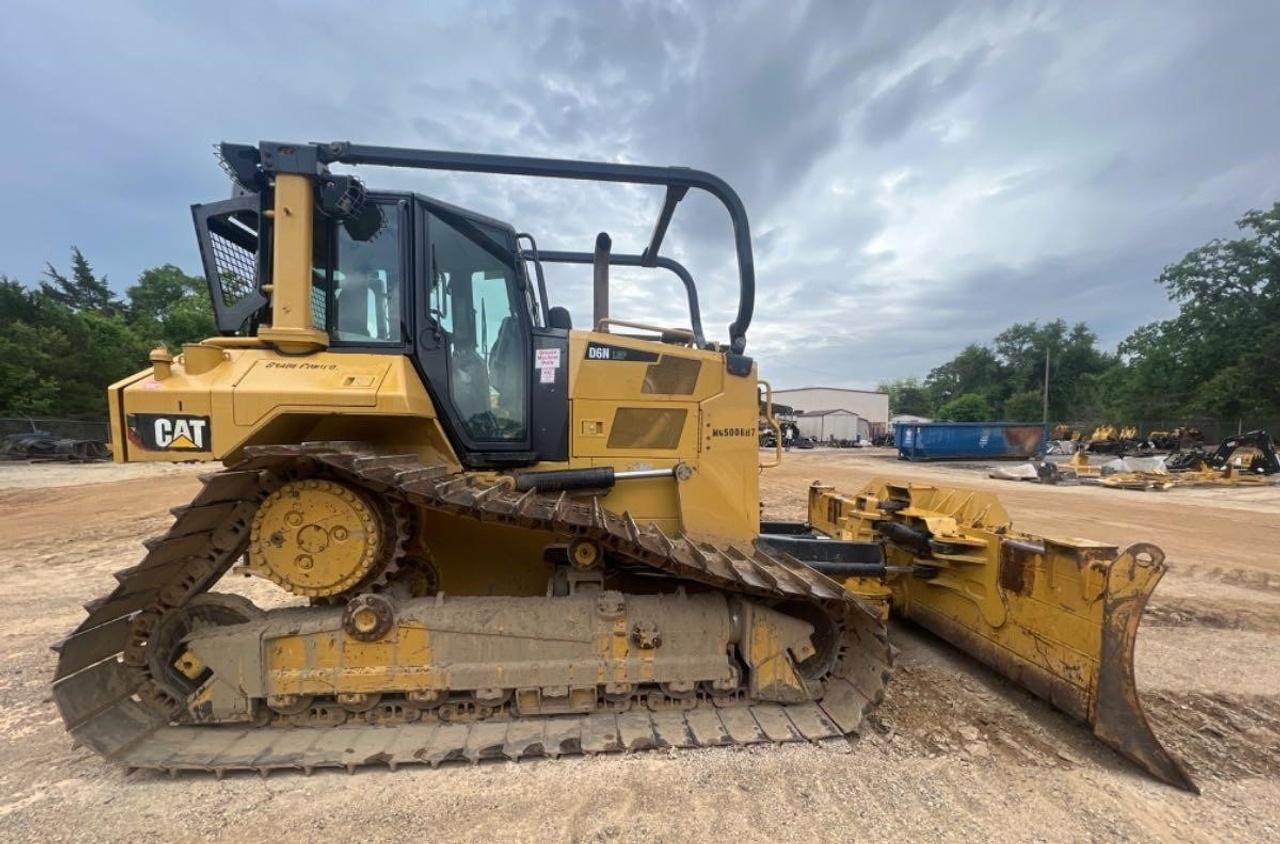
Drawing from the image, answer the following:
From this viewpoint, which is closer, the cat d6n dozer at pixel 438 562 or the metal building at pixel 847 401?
the cat d6n dozer at pixel 438 562

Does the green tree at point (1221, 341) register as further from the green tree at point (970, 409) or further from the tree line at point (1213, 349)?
the green tree at point (970, 409)

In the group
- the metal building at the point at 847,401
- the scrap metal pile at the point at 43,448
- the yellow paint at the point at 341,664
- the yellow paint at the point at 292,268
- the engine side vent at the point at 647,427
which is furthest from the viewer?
the metal building at the point at 847,401

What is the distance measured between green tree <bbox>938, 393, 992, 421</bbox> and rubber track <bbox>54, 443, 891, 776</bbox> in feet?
223

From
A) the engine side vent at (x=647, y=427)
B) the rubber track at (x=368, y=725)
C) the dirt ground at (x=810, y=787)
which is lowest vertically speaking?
the dirt ground at (x=810, y=787)

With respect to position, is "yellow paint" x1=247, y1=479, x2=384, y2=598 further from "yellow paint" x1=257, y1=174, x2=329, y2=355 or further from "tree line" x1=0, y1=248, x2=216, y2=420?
"tree line" x1=0, y1=248, x2=216, y2=420

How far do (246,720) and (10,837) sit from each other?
0.82 m

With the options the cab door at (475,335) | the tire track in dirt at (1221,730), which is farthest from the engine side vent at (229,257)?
the tire track in dirt at (1221,730)

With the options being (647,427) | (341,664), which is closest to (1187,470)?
(647,427)

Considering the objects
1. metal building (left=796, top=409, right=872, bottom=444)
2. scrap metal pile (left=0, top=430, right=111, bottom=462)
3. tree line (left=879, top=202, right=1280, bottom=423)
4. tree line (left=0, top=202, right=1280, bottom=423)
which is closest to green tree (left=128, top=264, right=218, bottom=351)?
tree line (left=0, top=202, right=1280, bottom=423)

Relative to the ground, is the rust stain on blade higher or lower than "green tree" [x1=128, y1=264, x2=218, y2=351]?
lower

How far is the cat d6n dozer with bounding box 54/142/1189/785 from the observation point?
2.67 m

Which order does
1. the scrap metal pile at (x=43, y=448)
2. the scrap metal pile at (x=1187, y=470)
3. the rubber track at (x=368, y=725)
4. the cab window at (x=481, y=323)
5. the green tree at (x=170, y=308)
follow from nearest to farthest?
the rubber track at (x=368, y=725) → the cab window at (x=481, y=323) → the scrap metal pile at (x=1187, y=470) → the scrap metal pile at (x=43, y=448) → the green tree at (x=170, y=308)

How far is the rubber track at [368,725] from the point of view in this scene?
258 cm

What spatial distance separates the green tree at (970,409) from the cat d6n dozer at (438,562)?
67491 millimetres
